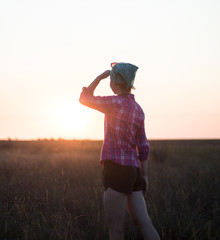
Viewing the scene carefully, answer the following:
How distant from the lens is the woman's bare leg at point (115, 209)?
229 cm

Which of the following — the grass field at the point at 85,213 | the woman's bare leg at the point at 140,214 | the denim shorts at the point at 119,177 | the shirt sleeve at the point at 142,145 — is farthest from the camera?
the grass field at the point at 85,213

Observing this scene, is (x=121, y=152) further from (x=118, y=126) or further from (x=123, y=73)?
(x=123, y=73)

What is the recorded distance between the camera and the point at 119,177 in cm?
229

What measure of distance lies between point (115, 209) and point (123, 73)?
3.50 feet

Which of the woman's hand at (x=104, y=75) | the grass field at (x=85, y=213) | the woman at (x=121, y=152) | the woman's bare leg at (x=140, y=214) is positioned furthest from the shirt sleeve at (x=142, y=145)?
the grass field at (x=85, y=213)

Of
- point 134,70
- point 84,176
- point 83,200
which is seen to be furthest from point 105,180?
point 84,176

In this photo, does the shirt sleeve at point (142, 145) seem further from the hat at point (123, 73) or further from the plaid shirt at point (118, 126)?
the hat at point (123, 73)

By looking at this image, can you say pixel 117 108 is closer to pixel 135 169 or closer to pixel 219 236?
pixel 135 169

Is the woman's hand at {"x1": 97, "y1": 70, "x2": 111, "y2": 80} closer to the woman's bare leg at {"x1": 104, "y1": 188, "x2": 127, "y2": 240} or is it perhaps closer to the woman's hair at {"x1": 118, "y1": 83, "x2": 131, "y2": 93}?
the woman's hair at {"x1": 118, "y1": 83, "x2": 131, "y2": 93}

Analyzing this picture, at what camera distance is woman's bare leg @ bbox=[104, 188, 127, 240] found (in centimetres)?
229

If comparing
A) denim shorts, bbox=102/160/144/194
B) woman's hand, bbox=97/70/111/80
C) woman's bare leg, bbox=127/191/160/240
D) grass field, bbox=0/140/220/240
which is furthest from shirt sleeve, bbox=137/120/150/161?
grass field, bbox=0/140/220/240

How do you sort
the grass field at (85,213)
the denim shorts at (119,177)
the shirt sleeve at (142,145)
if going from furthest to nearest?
1. the grass field at (85,213)
2. the shirt sleeve at (142,145)
3. the denim shorts at (119,177)

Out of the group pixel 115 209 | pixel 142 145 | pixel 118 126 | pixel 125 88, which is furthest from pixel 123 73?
pixel 115 209

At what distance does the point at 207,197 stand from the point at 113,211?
350 centimetres
